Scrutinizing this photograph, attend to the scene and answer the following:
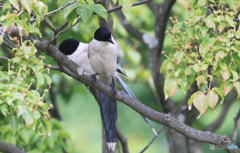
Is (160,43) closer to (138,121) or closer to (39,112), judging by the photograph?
(39,112)

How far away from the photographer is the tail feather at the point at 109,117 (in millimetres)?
3148

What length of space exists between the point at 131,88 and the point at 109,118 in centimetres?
260

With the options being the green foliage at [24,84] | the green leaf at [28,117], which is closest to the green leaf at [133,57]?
the green foliage at [24,84]

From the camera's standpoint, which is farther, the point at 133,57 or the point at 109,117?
the point at 133,57

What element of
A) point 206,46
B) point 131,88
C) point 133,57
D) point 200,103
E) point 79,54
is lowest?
point 131,88

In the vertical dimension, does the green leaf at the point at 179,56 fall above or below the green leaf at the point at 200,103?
above

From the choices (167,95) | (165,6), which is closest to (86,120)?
(165,6)

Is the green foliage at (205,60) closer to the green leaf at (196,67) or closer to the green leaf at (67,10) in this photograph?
the green leaf at (196,67)

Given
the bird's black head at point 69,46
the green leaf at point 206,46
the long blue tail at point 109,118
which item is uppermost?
the green leaf at point 206,46

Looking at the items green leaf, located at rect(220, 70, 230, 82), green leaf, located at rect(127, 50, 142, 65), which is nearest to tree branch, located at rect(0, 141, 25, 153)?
green leaf, located at rect(220, 70, 230, 82)

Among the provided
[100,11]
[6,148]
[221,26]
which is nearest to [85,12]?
[100,11]

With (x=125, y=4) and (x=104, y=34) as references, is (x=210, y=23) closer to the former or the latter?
(x=125, y=4)

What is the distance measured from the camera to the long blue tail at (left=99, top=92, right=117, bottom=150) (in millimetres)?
3148

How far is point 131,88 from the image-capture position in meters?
5.79
